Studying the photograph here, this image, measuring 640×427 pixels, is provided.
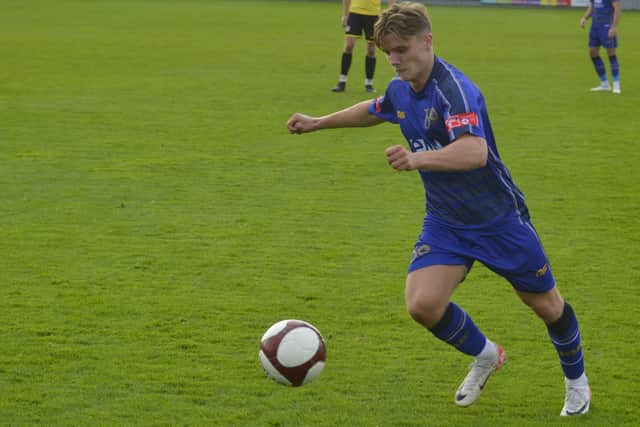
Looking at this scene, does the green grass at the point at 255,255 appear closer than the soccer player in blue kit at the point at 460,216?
No

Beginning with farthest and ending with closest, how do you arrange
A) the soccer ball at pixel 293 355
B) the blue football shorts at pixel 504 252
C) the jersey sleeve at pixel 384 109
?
the jersey sleeve at pixel 384 109 → the soccer ball at pixel 293 355 → the blue football shorts at pixel 504 252

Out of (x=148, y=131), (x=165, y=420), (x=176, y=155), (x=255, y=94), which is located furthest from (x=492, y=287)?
(x=255, y=94)

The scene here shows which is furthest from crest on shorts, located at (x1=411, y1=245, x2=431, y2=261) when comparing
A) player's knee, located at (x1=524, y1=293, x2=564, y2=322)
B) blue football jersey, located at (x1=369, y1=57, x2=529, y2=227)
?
player's knee, located at (x1=524, y1=293, x2=564, y2=322)

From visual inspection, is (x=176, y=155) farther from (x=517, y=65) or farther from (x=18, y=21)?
(x=18, y=21)

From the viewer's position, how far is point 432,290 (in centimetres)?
518

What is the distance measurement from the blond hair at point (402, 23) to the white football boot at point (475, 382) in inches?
69.6

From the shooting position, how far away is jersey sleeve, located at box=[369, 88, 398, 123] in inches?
217

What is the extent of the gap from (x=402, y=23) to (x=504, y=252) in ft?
4.02

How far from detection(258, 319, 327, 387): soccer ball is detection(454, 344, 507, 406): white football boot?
29.7 inches

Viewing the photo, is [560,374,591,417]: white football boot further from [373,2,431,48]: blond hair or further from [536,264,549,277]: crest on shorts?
[373,2,431,48]: blond hair

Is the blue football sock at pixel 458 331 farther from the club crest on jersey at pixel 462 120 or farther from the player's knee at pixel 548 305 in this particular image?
the club crest on jersey at pixel 462 120

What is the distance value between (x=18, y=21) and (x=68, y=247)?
89.2 feet

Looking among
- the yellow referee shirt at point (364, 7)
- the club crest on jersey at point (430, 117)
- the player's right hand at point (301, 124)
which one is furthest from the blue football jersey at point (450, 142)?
the yellow referee shirt at point (364, 7)

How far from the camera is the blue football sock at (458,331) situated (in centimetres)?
532
